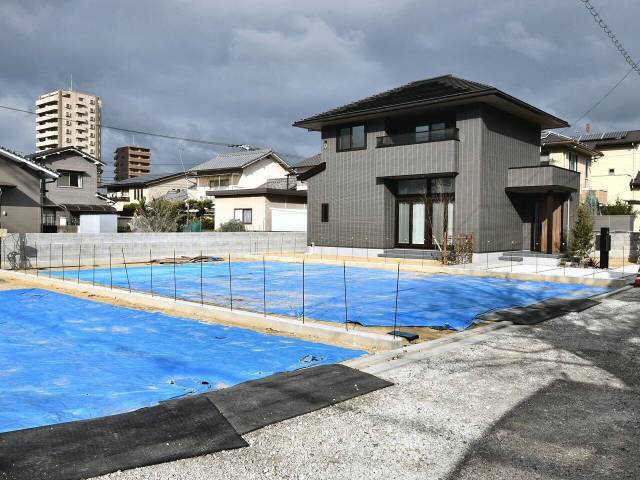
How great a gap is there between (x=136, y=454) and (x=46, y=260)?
1510 centimetres

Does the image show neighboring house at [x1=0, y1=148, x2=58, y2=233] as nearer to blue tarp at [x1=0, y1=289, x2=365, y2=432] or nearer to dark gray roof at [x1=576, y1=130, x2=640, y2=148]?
blue tarp at [x1=0, y1=289, x2=365, y2=432]

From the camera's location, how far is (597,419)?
3648 mm

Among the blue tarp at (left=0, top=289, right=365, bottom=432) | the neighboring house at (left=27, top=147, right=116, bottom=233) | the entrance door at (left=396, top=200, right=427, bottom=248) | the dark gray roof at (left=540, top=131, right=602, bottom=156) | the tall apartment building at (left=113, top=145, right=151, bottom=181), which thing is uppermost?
the tall apartment building at (left=113, top=145, right=151, bottom=181)

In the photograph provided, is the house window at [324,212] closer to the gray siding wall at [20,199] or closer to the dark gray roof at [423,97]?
the dark gray roof at [423,97]

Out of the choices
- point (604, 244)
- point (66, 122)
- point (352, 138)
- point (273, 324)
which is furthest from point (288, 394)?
point (66, 122)

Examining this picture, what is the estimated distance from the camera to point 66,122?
91.6 metres

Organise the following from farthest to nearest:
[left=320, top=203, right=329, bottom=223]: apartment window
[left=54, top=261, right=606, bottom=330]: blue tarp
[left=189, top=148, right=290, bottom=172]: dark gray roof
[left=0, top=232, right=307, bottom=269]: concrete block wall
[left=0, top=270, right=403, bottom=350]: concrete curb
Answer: [left=189, top=148, right=290, bottom=172]: dark gray roof, [left=320, top=203, right=329, bottom=223]: apartment window, [left=0, top=232, right=307, bottom=269]: concrete block wall, [left=54, top=261, right=606, bottom=330]: blue tarp, [left=0, top=270, right=403, bottom=350]: concrete curb

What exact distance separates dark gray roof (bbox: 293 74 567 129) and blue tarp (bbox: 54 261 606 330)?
21.5ft

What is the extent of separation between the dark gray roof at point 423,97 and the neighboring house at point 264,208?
20.7ft

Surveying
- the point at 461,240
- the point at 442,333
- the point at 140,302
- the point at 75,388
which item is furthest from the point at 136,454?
the point at 461,240

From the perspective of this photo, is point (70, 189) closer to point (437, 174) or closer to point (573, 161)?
point (437, 174)

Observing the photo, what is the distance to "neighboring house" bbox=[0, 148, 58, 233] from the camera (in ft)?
65.2

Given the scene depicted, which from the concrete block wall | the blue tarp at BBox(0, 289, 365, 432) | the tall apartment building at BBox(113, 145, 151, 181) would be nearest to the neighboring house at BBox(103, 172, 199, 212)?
the concrete block wall

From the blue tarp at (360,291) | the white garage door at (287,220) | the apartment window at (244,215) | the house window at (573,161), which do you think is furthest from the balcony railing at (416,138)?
the apartment window at (244,215)
